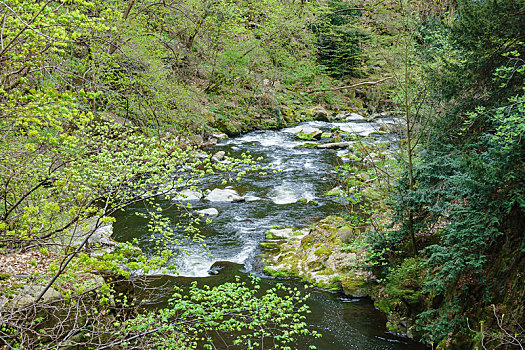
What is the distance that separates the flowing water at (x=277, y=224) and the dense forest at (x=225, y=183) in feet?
1.31

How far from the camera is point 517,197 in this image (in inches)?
193

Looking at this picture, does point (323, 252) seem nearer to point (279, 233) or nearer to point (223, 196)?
point (279, 233)

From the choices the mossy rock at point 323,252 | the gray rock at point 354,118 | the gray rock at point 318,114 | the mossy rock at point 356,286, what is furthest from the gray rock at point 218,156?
the gray rock at point 318,114

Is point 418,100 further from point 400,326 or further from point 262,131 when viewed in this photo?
point 262,131

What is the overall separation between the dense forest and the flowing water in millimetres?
398

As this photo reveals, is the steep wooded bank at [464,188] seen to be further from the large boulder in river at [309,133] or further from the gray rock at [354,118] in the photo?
the gray rock at [354,118]

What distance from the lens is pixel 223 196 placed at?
44.2 ft

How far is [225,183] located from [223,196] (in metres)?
7.00

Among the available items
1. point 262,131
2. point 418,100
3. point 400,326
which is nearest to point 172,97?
point 418,100

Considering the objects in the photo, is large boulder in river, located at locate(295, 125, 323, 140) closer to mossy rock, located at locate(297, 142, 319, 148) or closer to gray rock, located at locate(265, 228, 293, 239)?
mossy rock, located at locate(297, 142, 319, 148)

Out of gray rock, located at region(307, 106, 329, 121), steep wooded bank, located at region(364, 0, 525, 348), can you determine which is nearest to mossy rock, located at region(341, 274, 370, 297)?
steep wooded bank, located at region(364, 0, 525, 348)

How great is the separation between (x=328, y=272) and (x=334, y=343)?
7.89ft

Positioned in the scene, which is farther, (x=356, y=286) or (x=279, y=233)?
(x=279, y=233)

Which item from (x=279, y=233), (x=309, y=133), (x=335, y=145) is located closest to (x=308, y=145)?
(x=335, y=145)
